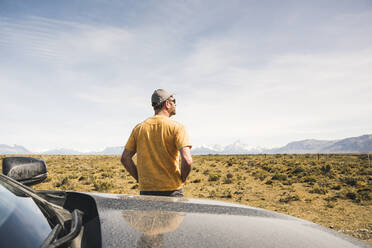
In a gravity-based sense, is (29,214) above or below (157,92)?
below

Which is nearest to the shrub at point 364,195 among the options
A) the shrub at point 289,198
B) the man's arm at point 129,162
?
the shrub at point 289,198

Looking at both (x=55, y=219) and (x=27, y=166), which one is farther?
(x=27, y=166)

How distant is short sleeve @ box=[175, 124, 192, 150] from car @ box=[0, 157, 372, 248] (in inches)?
34.2

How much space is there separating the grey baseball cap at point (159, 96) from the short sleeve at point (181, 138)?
42 cm

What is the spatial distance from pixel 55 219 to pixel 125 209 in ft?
1.32

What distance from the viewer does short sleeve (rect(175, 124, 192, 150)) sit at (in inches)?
101

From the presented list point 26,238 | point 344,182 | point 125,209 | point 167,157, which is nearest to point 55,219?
point 26,238

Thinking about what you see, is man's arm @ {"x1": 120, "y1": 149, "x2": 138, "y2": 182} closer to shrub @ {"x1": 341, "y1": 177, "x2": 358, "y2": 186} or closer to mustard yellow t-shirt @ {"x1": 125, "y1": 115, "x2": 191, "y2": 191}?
mustard yellow t-shirt @ {"x1": 125, "y1": 115, "x2": 191, "y2": 191}

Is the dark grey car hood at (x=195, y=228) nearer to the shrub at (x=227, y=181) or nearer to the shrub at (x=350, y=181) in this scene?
the shrub at (x=227, y=181)

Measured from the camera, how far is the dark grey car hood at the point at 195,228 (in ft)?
3.62

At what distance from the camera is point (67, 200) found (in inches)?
68.0

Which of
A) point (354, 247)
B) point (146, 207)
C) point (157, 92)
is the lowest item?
point (354, 247)

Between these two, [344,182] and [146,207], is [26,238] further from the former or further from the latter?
[344,182]

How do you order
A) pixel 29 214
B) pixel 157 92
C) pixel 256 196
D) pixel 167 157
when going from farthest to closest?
1. pixel 256 196
2. pixel 157 92
3. pixel 167 157
4. pixel 29 214
